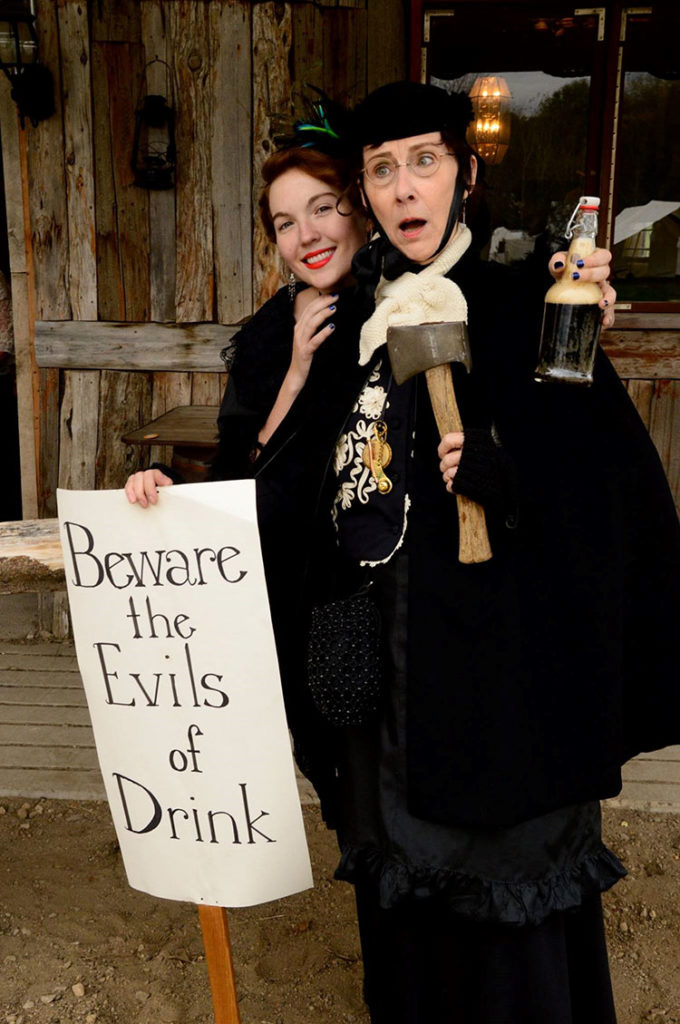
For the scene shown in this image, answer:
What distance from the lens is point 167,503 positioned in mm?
1663

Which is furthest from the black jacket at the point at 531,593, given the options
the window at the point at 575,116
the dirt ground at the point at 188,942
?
the window at the point at 575,116

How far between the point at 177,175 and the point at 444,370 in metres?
2.94

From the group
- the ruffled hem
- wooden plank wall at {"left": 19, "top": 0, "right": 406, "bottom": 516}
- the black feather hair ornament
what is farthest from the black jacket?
wooden plank wall at {"left": 19, "top": 0, "right": 406, "bottom": 516}

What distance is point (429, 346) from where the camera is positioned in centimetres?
145

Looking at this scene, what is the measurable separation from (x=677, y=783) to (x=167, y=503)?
2414 millimetres

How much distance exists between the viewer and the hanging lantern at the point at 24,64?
3656 millimetres

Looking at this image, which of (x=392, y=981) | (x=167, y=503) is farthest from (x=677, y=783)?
(x=167, y=503)

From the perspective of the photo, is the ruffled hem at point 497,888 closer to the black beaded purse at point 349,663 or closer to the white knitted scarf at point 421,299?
the black beaded purse at point 349,663

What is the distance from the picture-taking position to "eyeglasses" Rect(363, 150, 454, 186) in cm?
152

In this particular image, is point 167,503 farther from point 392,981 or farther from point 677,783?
point 677,783

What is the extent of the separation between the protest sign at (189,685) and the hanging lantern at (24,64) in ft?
9.30

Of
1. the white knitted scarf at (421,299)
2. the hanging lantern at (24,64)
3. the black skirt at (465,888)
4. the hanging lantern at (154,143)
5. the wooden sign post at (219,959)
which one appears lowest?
the wooden sign post at (219,959)

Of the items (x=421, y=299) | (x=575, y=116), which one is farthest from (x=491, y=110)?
(x=421, y=299)

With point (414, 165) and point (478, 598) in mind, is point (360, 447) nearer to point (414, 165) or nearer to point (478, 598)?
point (478, 598)
